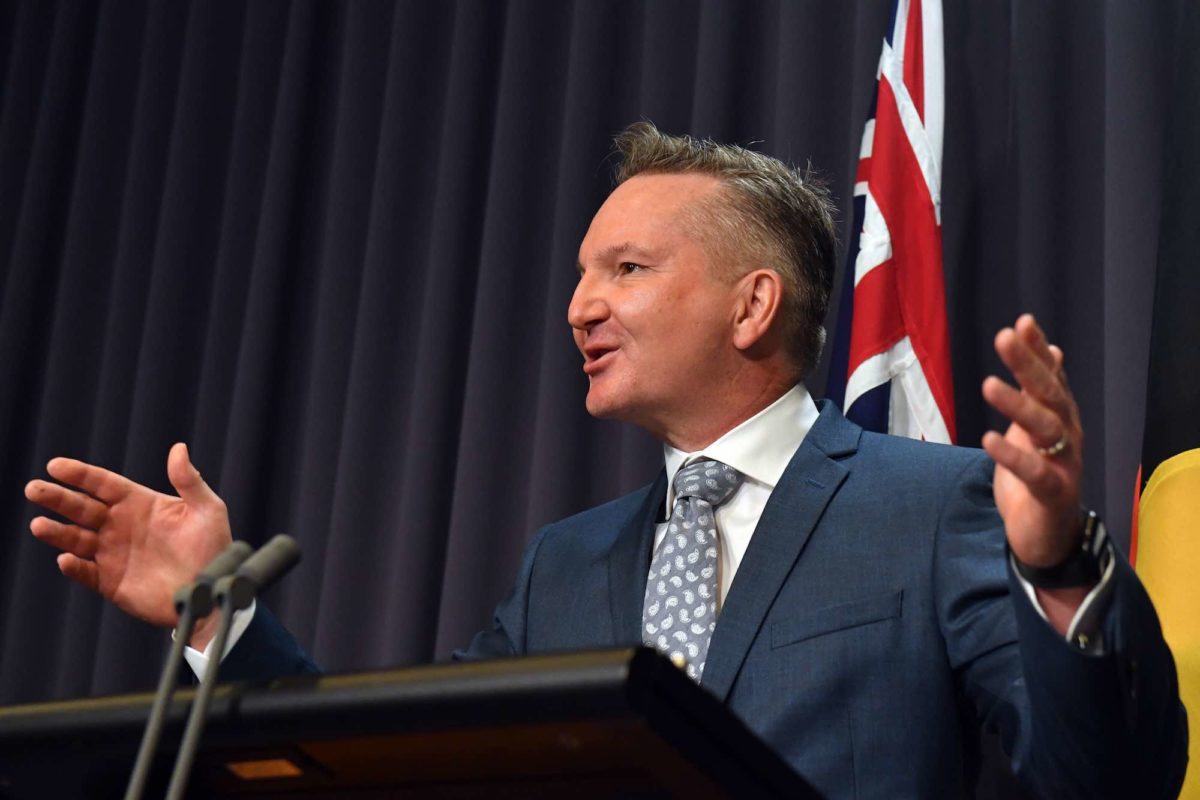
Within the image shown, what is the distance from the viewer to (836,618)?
1.63 m

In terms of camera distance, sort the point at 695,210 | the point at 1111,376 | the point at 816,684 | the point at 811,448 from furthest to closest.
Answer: the point at 1111,376 → the point at 695,210 → the point at 811,448 → the point at 816,684

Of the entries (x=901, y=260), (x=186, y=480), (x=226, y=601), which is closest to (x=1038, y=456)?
(x=226, y=601)

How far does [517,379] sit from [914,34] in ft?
3.51

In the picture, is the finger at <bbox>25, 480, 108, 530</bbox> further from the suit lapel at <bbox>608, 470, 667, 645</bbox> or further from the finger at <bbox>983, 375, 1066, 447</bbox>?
the finger at <bbox>983, 375, 1066, 447</bbox>

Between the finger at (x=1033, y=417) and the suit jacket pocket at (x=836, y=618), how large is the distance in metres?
0.61

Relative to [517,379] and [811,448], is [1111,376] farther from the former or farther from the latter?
[517,379]

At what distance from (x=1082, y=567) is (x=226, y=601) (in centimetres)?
65

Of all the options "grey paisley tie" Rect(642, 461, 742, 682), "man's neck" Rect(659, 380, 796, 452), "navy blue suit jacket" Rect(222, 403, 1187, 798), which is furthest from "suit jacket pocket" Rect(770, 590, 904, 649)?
"man's neck" Rect(659, 380, 796, 452)

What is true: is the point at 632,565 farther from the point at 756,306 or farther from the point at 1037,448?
the point at 1037,448

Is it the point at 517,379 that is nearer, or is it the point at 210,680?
the point at 210,680

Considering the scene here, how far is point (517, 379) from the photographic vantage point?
9.88 ft

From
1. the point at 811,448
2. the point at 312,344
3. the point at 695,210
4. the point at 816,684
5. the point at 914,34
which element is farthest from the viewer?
the point at 312,344

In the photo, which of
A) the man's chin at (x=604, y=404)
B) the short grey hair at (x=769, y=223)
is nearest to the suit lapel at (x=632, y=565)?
the man's chin at (x=604, y=404)

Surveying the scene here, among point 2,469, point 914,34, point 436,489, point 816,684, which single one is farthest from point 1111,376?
point 2,469
